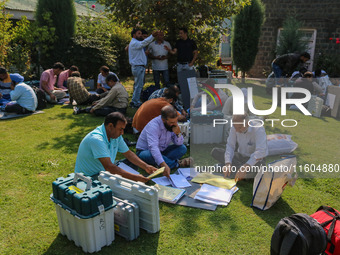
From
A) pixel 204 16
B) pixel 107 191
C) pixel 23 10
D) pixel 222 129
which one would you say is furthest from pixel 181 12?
pixel 23 10

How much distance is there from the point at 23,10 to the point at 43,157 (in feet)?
35.3

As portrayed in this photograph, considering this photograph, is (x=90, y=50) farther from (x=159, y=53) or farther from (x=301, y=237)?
(x=301, y=237)

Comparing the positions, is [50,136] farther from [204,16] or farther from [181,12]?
[204,16]

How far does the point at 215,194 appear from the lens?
4.09m

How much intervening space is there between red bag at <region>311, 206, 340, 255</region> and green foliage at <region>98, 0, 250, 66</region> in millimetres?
6682

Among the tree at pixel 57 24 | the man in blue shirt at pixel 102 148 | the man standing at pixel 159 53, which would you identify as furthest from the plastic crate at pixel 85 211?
the tree at pixel 57 24

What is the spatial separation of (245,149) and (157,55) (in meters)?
5.11

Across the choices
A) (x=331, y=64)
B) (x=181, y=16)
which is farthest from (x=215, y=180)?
(x=331, y=64)

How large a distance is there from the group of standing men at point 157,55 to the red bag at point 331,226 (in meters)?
6.41

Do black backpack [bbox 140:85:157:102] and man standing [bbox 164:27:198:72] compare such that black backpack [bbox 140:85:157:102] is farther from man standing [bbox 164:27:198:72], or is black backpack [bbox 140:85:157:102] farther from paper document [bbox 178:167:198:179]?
paper document [bbox 178:167:198:179]

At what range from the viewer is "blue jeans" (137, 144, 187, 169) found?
480 cm

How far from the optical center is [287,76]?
1084 centimetres

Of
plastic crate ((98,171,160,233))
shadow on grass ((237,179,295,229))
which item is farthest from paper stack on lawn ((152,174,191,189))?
plastic crate ((98,171,160,233))

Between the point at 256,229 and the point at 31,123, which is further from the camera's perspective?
the point at 31,123
